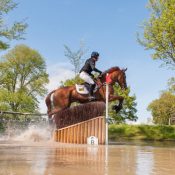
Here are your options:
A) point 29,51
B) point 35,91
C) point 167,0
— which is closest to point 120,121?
point 35,91

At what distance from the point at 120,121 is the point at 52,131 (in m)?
36.8

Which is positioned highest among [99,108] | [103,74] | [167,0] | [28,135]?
[167,0]

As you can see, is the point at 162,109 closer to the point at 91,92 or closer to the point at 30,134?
the point at 30,134

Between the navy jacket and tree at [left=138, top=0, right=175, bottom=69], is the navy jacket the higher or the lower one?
the lower one

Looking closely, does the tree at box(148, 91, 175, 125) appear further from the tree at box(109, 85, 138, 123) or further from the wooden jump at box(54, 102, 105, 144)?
the wooden jump at box(54, 102, 105, 144)

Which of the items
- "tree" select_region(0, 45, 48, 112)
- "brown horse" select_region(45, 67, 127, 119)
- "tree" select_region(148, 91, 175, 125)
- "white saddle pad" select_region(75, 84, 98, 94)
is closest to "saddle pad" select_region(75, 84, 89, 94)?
"white saddle pad" select_region(75, 84, 98, 94)

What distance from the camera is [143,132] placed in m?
43.1

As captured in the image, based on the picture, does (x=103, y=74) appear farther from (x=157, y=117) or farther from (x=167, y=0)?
(x=157, y=117)

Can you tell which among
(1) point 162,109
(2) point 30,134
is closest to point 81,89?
(2) point 30,134

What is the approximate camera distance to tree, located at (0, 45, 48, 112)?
159 feet

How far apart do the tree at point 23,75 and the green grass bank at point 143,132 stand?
36.8 ft

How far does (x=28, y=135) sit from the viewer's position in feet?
60.7

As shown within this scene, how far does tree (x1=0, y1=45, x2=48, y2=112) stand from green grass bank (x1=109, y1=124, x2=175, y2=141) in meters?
11.2

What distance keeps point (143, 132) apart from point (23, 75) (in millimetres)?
17374
